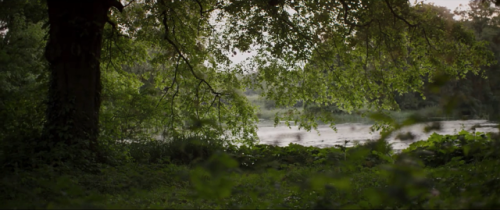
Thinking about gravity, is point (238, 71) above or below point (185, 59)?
below

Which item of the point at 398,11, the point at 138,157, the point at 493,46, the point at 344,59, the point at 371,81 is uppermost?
the point at 493,46

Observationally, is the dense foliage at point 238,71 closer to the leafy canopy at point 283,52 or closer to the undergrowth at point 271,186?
the leafy canopy at point 283,52

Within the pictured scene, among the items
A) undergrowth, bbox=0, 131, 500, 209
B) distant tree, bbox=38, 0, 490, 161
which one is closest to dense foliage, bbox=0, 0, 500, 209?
distant tree, bbox=38, 0, 490, 161

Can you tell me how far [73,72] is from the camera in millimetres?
6902

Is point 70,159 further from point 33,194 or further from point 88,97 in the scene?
point 33,194

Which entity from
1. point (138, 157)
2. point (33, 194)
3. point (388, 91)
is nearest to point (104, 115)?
point (138, 157)

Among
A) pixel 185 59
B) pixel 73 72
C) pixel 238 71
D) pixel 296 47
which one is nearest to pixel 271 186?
pixel 73 72

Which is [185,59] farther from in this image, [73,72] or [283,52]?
[73,72]

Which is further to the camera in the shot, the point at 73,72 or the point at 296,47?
the point at 296,47

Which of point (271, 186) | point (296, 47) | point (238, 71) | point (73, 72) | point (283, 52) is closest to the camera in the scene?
point (271, 186)

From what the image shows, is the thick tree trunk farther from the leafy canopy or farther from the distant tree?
the leafy canopy

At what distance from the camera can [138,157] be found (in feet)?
29.1

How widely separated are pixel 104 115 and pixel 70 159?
3.01 m

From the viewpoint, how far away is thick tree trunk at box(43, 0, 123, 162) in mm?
6715
